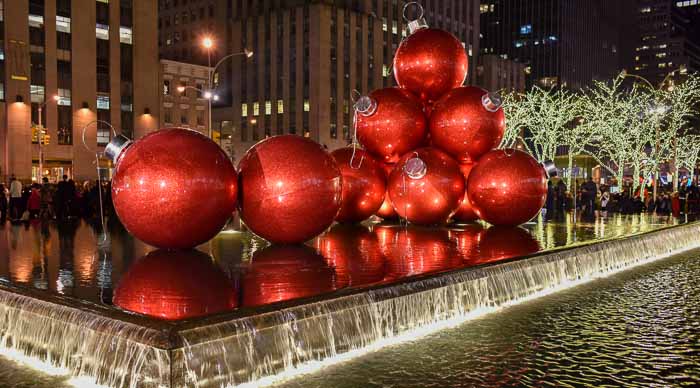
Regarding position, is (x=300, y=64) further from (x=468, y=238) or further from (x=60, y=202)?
(x=468, y=238)

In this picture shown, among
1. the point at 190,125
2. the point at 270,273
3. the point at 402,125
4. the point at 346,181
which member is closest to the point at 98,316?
the point at 270,273

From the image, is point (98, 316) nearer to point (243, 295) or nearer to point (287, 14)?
point (243, 295)

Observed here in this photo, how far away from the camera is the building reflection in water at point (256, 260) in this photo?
229 inches

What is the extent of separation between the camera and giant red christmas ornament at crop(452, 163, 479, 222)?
11.9m

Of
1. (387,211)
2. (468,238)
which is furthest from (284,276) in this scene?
(387,211)

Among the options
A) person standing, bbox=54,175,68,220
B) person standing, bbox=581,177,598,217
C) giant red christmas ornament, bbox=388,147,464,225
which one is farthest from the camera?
person standing, bbox=581,177,598,217

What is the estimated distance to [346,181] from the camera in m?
11.1

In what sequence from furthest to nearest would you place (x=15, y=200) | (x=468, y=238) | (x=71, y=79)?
(x=71, y=79) → (x=15, y=200) → (x=468, y=238)

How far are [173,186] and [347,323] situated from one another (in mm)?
3067

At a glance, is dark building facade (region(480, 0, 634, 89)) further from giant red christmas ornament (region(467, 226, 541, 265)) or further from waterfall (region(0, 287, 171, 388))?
waterfall (region(0, 287, 171, 388))

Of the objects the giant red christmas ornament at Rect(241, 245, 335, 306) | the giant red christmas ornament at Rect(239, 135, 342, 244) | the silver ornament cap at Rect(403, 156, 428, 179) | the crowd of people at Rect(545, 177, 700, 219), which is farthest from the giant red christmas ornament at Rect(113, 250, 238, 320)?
the crowd of people at Rect(545, 177, 700, 219)

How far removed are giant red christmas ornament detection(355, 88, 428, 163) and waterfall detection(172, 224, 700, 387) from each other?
3631mm

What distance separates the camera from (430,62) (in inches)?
457

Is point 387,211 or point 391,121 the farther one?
point 387,211
